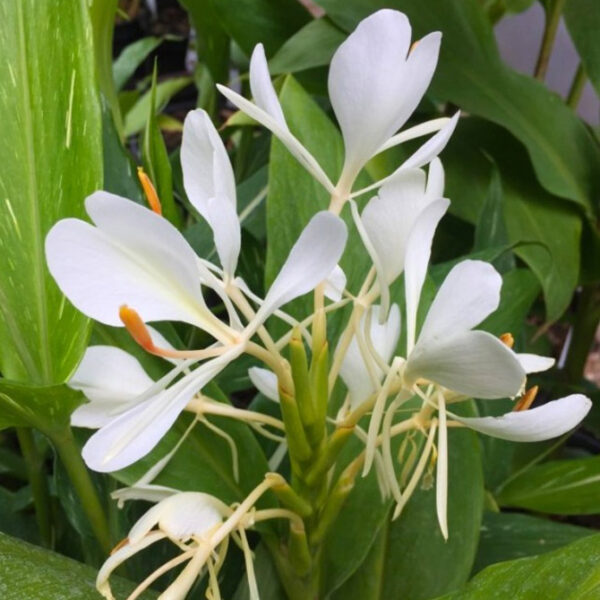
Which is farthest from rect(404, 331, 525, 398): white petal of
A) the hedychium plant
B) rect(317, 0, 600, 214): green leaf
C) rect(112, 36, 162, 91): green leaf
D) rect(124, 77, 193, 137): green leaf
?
rect(112, 36, 162, 91): green leaf

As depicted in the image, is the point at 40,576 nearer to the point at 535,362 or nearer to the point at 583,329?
the point at 535,362

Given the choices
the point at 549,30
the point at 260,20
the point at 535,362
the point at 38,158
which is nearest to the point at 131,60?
the point at 260,20

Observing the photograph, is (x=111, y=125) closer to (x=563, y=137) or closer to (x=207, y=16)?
(x=207, y=16)

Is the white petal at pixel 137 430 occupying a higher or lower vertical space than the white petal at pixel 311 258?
lower

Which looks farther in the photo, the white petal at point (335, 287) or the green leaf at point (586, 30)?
the green leaf at point (586, 30)

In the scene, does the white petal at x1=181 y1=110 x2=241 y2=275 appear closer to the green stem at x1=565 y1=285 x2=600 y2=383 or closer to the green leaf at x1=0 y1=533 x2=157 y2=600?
the green leaf at x1=0 y1=533 x2=157 y2=600

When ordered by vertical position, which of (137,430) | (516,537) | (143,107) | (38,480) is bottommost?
(516,537)

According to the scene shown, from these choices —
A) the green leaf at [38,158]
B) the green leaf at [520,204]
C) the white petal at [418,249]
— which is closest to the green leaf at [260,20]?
the green leaf at [520,204]

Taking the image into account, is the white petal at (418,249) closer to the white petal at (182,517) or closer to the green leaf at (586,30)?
the white petal at (182,517)
